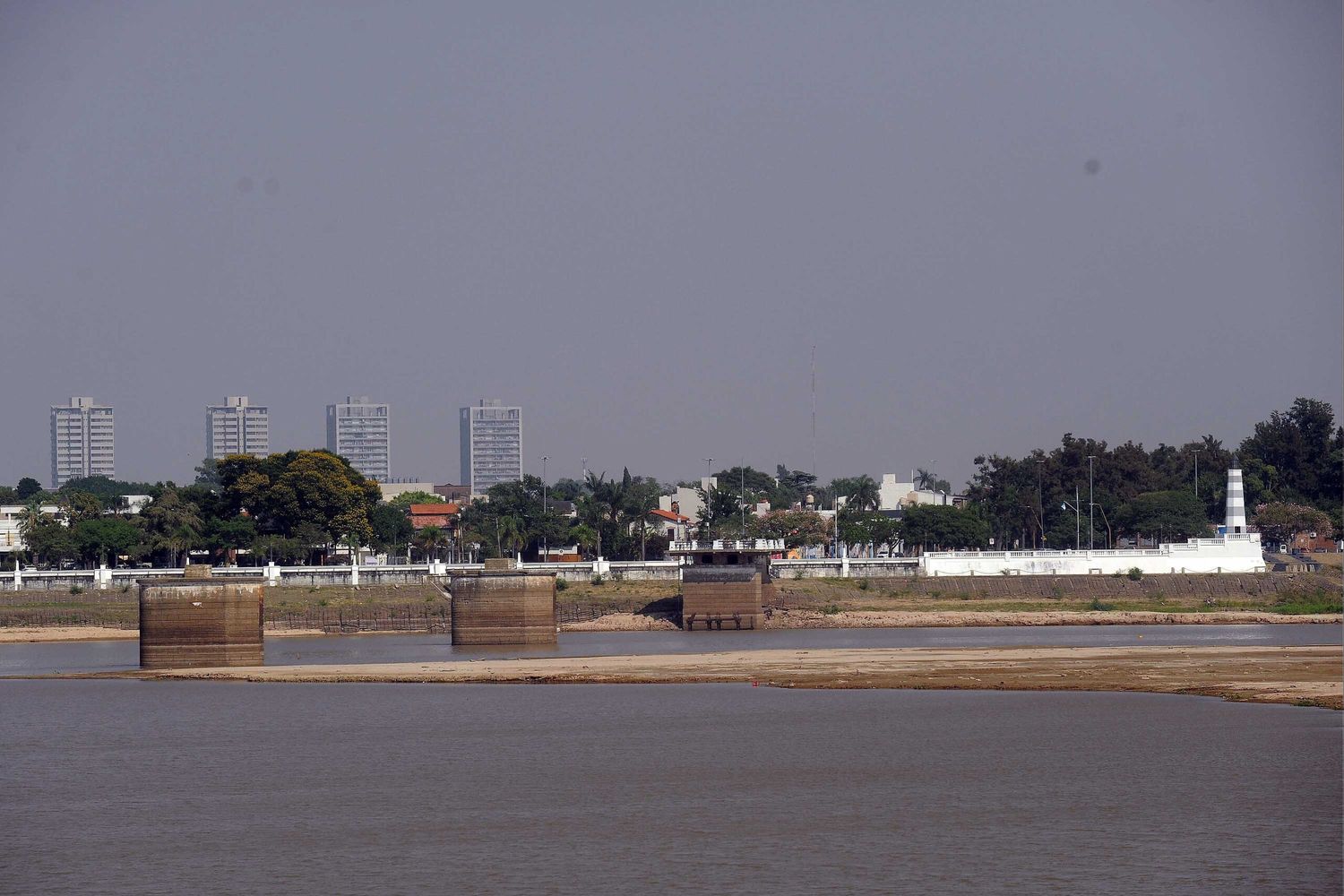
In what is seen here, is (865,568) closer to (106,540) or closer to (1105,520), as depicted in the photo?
(1105,520)

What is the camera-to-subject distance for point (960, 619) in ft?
282

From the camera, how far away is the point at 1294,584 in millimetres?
94750

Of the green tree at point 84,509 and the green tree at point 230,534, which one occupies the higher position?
the green tree at point 84,509

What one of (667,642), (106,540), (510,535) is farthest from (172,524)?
(667,642)

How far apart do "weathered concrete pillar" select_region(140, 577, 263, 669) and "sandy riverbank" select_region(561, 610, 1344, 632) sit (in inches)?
932

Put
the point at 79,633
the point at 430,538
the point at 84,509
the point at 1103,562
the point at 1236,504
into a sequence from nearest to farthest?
the point at 79,633 → the point at 1103,562 → the point at 1236,504 → the point at 430,538 → the point at 84,509

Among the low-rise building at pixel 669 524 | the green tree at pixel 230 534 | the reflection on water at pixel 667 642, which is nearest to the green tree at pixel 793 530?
the low-rise building at pixel 669 524

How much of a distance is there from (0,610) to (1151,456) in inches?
4307

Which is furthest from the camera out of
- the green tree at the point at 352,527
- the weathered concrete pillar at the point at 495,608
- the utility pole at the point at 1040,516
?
the utility pole at the point at 1040,516

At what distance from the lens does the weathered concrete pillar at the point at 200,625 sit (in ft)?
212

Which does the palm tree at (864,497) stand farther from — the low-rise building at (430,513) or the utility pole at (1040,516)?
the low-rise building at (430,513)

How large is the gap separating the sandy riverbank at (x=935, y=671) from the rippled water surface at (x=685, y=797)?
1891 millimetres

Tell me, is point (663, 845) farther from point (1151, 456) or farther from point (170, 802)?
point (1151, 456)

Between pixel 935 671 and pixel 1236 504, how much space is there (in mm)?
58543
